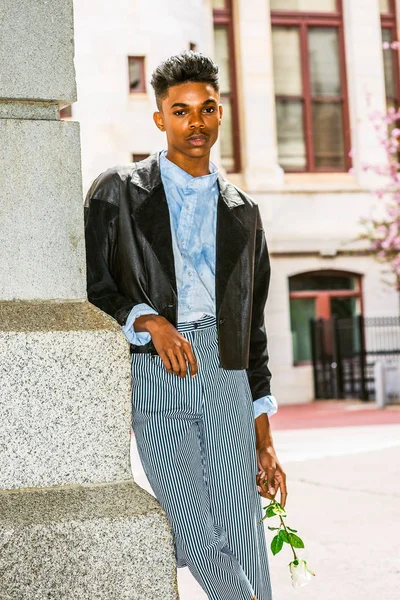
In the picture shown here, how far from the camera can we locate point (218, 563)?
3.60 metres

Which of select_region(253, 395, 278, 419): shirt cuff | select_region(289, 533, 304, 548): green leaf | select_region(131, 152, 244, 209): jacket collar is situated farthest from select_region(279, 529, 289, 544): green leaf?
select_region(131, 152, 244, 209): jacket collar

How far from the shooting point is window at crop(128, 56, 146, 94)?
102 ft

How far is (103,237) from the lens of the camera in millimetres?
3729

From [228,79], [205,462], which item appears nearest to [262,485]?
[205,462]

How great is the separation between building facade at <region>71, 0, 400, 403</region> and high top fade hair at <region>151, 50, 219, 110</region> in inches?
1022

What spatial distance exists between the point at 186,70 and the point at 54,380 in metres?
1.06

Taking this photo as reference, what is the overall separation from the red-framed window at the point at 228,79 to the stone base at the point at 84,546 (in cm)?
2777

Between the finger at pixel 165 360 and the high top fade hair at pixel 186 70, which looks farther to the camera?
the high top fade hair at pixel 186 70

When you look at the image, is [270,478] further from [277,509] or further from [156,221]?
[156,221]

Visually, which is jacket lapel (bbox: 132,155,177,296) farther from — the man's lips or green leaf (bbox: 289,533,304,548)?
green leaf (bbox: 289,533,304,548)

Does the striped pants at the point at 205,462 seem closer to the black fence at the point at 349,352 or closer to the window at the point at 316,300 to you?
the black fence at the point at 349,352

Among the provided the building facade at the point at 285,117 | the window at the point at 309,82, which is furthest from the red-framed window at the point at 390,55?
the window at the point at 309,82

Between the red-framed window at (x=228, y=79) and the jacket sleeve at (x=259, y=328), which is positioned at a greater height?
the red-framed window at (x=228, y=79)

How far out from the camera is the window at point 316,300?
3062 cm
